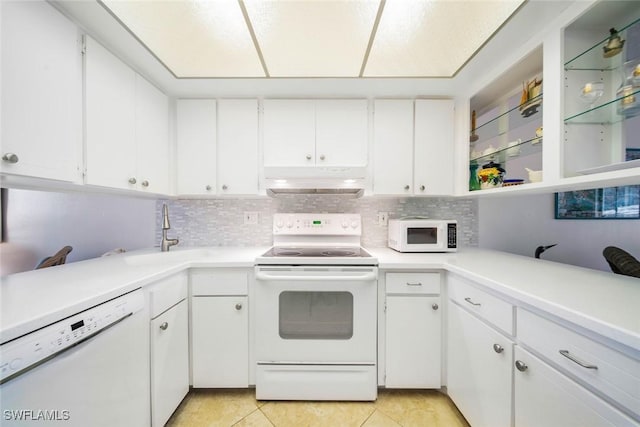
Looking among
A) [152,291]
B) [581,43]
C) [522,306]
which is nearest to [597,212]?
[581,43]

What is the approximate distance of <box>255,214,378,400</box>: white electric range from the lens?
54.9 inches

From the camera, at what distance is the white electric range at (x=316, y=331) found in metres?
1.39

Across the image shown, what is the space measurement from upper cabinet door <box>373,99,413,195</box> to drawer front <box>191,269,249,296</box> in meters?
1.19

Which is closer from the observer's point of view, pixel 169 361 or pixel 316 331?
pixel 169 361

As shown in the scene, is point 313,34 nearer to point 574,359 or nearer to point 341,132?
point 341,132

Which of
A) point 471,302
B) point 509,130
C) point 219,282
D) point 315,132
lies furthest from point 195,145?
point 509,130

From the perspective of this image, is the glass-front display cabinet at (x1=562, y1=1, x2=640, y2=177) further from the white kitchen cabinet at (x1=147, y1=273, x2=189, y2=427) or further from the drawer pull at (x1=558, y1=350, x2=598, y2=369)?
the white kitchen cabinet at (x1=147, y1=273, x2=189, y2=427)

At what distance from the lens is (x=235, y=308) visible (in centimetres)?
143

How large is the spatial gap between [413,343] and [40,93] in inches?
89.7

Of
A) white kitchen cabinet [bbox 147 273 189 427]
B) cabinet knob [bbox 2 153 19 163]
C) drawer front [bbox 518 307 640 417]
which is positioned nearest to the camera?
drawer front [bbox 518 307 640 417]

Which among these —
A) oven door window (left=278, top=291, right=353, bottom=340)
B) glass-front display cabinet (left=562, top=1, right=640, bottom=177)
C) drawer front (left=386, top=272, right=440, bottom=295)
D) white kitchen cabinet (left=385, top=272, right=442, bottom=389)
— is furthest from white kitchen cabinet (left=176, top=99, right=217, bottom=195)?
glass-front display cabinet (left=562, top=1, right=640, bottom=177)

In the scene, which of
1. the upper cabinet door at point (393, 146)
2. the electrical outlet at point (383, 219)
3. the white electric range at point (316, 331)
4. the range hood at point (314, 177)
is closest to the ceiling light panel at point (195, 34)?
the range hood at point (314, 177)

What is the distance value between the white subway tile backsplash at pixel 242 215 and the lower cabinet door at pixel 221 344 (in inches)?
27.9

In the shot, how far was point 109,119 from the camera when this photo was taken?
125 centimetres
